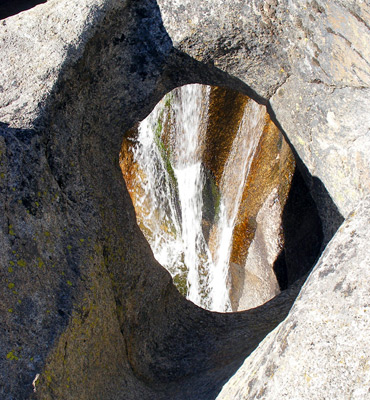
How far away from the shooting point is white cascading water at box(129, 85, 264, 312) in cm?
406

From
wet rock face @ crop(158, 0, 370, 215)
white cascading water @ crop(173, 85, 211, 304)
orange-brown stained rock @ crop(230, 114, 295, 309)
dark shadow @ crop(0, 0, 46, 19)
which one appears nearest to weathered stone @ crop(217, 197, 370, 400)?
wet rock face @ crop(158, 0, 370, 215)

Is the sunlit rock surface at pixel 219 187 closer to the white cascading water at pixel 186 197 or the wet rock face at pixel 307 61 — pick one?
the white cascading water at pixel 186 197

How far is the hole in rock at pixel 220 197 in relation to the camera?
11.5 feet

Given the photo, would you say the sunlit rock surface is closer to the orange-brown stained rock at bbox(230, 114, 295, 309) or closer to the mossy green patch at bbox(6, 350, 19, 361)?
the orange-brown stained rock at bbox(230, 114, 295, 309)

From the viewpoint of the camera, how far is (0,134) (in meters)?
1.46

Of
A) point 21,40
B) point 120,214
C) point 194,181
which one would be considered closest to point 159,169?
point 194,181

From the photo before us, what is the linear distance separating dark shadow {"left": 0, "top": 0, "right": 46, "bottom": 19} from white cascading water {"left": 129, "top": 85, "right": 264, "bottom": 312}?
192 centimetres

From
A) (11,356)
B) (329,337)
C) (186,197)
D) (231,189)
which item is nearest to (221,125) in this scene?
(231,189)

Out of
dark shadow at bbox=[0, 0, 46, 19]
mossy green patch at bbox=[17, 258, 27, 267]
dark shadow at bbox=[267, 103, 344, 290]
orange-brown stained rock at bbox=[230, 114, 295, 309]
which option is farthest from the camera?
dark shadow at bbox=[0, 0, 46, 19]

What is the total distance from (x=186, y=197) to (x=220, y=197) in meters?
0.42

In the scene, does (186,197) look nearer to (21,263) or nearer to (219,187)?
(219,187)

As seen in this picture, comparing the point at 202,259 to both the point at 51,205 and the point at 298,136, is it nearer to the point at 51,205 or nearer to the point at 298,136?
A: the point at 298,136

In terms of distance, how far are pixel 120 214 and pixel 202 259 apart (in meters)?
2.58

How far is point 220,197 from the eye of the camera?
4.26 m
